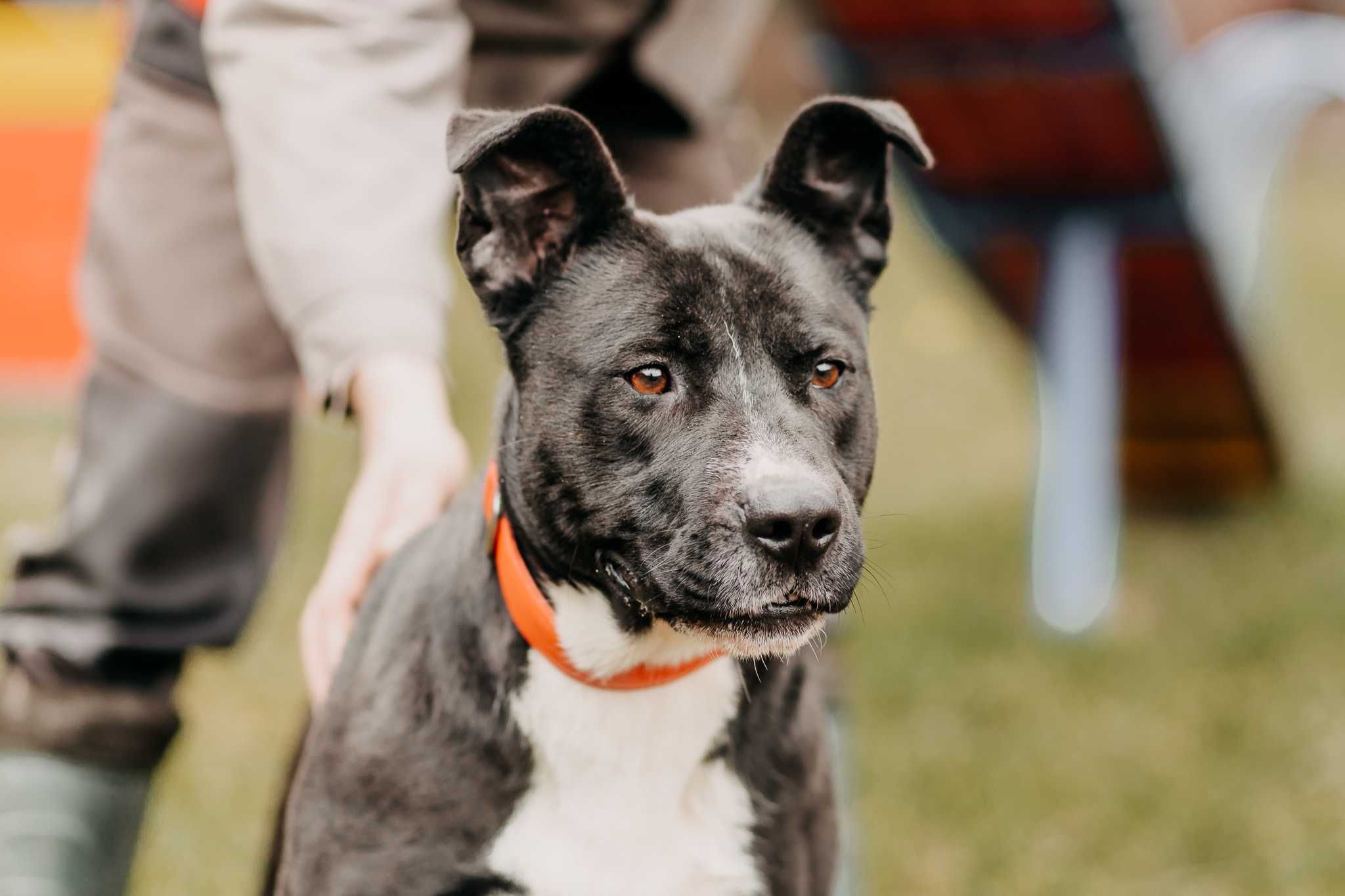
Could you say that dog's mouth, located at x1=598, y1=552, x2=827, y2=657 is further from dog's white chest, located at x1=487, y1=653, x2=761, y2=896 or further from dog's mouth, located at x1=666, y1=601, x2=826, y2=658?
dog's white chest, located at x1=487, y1=653, x2=761, y2=896

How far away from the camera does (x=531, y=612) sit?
2.13 m

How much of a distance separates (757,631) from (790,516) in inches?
7.4

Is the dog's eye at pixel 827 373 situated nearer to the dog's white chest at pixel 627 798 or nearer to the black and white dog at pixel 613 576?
the black and white dog at pixel 613 576

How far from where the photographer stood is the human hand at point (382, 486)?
7.72 feet

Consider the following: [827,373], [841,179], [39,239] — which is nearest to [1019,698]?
[841,179]

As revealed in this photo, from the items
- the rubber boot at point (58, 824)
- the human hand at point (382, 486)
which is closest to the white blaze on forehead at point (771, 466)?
the human hand at point (382, 486)

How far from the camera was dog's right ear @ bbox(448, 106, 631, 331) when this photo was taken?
2150 mm

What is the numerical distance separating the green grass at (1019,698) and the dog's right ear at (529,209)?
2.15 ft

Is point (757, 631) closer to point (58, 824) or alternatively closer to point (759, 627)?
point (759, 627)

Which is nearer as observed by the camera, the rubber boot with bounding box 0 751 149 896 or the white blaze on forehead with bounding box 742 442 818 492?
the white blaze on forehead with bounding box 742 442 818 492

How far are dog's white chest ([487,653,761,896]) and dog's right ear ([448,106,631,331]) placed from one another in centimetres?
54

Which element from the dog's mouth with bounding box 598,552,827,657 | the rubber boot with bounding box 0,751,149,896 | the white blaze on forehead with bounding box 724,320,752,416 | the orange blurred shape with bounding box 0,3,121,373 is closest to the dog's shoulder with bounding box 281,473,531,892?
the dog's mouth with bounding box 598,552,827,657

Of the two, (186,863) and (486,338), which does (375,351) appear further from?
(486,338)

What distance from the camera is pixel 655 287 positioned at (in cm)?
210
